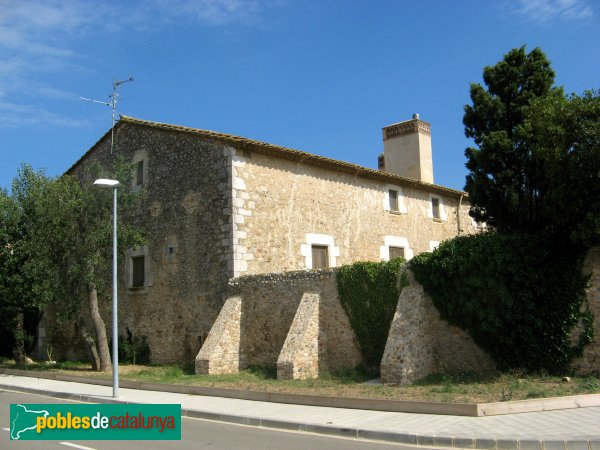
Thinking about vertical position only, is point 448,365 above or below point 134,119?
below

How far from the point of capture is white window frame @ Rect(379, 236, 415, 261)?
2239 cm

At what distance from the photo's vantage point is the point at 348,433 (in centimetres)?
884

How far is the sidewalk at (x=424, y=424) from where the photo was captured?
7570 millimetres

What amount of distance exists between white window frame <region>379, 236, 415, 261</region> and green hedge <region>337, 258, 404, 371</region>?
7070 millimetres

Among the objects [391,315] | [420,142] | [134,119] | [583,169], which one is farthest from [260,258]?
[420,142]

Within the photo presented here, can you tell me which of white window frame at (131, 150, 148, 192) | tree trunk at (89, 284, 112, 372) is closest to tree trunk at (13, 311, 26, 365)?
tree trunk at (89, 284, 112, 372)

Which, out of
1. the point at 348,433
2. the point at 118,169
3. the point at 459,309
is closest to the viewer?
the point at 348,433

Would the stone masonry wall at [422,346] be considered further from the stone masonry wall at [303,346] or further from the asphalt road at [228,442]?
the asphalt road at [228,442]

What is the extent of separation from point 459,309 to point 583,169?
13.9ft

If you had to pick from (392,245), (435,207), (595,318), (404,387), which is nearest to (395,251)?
(392,245)

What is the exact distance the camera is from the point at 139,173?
21891 mm

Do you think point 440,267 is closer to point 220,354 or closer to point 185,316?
point 220,354

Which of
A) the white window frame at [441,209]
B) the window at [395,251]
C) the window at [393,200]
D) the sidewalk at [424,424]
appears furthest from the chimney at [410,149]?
the sidewalk at [424,424]

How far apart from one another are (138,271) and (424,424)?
49.2 feet
